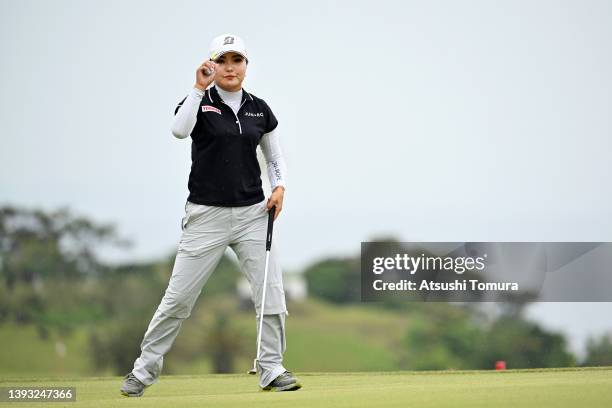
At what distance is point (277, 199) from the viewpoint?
20.6 feet

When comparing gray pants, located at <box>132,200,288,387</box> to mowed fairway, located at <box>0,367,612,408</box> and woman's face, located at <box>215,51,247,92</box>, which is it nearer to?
mowed fairway, located at <box>0,367,612,408</box>

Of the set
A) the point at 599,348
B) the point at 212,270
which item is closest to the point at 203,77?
the point at 212,270

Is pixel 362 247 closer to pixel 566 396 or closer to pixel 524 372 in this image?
pixel 524 372

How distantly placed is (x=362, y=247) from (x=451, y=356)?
25.0 ft

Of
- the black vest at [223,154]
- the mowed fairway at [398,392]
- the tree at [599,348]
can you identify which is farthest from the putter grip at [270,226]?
the tree at [599,348]

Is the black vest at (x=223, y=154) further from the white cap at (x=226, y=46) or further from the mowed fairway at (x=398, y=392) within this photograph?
the mowed fairway at (x=398, y=392)

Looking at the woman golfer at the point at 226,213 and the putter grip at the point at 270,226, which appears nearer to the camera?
the woman golfer at the point at 226,213

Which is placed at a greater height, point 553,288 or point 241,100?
point 241,100

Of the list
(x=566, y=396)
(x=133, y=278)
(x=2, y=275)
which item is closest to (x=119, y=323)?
(x=133, y=278)

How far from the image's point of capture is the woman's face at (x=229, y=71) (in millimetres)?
6172

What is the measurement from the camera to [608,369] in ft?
24.9

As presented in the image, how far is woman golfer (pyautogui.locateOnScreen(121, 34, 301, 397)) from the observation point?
240 inches

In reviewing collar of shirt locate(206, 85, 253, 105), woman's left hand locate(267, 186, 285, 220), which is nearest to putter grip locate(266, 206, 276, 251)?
woman's left hand locate(267, 186, 285, 220)

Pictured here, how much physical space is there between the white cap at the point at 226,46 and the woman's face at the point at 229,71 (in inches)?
1.3
